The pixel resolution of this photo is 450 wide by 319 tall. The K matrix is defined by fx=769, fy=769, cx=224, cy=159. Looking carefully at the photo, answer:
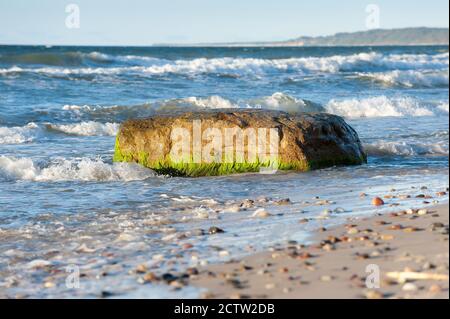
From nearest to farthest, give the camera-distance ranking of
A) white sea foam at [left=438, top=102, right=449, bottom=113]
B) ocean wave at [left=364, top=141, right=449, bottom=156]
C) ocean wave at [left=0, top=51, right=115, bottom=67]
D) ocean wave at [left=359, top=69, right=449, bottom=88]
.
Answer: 1. ocean wave at [left=364, top=141, right=449, bottom=156]
2. white sea foam at [left=438, top=102, right=449, bottom=113]
3. ocean wave at [left=359, top=69, right=449, bottom=88]
4. ocean wave at [left=0, top=51, right=115, bottom=67]

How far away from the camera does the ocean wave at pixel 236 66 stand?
2686 cm

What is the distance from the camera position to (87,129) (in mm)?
13297

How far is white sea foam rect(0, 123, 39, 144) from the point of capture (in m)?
11.9

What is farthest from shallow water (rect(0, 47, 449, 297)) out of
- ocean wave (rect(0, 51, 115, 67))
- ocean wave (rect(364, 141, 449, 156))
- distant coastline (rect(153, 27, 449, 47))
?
distant coastline (rect(153, 27, 449, 47))

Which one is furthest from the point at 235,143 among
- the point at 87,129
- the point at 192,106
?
the point at 192,106

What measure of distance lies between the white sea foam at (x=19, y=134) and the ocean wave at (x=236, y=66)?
438 inches

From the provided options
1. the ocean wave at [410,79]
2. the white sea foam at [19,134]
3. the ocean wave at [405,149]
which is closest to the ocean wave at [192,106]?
the white sea foam at [19,134]

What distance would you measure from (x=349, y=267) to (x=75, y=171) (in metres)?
5.12

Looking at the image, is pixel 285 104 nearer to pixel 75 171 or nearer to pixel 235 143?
pixel 235 143

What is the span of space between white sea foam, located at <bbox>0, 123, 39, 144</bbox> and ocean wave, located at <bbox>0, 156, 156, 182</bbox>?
3021 mm

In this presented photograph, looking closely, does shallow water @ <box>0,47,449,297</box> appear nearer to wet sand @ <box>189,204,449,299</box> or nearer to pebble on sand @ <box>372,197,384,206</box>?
pebble on sand @ <box>372,197,384,206</box>

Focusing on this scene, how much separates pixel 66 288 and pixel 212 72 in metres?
24.5

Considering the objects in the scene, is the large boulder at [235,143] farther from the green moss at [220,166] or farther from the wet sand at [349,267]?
the wet sand at [349,267]
